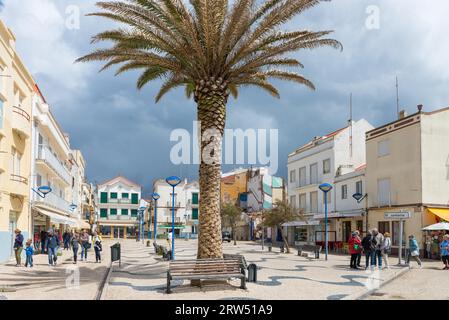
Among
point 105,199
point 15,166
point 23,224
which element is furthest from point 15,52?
point 105,199

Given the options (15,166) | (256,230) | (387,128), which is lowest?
(256,230)

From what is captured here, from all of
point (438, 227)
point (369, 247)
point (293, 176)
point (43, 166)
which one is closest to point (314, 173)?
point (293, 176)

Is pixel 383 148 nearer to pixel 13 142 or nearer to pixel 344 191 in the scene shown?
pixel 344 191

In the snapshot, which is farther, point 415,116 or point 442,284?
point 415,116

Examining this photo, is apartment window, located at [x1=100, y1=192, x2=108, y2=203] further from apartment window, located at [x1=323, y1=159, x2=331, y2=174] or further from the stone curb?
the stone curb

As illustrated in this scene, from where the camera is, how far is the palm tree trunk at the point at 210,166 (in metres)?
14.2

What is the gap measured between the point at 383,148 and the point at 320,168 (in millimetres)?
10322

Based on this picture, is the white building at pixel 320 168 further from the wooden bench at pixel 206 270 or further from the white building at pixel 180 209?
the white building at pixel 180 209

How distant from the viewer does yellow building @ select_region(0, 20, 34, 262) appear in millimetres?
22375

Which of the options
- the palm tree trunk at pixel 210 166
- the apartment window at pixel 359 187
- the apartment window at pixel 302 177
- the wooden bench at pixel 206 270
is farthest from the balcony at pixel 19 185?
the apartment window at pixel 302 177
